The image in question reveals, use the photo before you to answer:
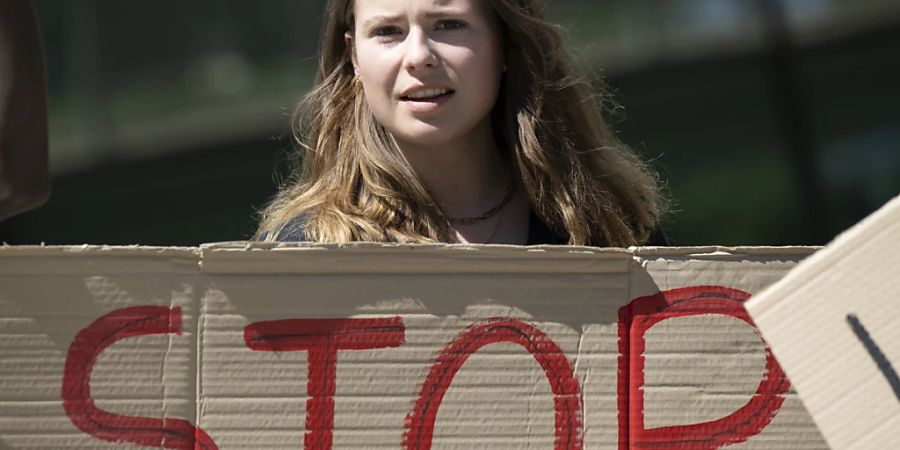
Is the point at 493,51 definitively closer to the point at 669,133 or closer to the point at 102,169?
the point at 669,133

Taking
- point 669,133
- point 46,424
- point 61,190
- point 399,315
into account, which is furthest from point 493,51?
point 61,190

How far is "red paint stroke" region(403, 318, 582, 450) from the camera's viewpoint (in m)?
1.37

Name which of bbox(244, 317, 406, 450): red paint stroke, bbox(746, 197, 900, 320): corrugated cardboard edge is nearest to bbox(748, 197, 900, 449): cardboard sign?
bbox(746, 197, 900, 320): corrugated cardboard edge

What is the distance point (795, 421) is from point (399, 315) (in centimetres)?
42

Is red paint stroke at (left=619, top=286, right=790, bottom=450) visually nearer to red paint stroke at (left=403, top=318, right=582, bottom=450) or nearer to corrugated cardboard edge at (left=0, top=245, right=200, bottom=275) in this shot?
red paint stroke at (left=403, top=318, right=582, bottom=450)

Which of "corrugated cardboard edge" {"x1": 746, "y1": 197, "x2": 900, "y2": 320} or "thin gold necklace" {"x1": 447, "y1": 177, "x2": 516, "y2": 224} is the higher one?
"thin gold necklace" {"x1": 447, "y1": 177, "x2": 516, "y2": 224}

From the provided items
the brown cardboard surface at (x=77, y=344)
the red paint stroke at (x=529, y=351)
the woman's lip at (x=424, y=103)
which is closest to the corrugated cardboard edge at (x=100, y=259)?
the brown cardboard surface at (x=77, y=344)

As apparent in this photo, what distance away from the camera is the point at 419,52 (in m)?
1.69

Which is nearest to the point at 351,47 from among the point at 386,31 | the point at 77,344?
the point at 386,31

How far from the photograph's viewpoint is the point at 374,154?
→ 71.3 inches

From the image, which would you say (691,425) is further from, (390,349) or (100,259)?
(100,259)

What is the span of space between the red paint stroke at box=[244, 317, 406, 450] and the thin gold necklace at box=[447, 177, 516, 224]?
47 centimetres

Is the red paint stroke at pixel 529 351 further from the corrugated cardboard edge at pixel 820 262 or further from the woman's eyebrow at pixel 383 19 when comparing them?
the woman's eyebrow at pixel 383 19

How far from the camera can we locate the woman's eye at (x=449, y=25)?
68.2 inches
